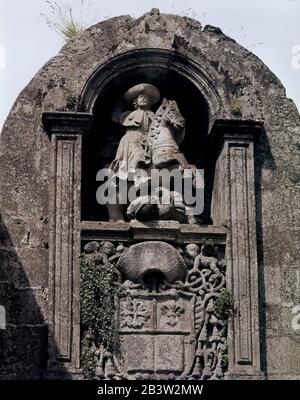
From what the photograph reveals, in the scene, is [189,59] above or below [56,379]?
above

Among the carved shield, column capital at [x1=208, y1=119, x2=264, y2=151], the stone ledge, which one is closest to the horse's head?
column capital at [x1=208, y1=119, x2=264, y2=151]

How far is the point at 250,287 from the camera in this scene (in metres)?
26.9

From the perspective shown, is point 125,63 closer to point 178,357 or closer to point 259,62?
point 259,62

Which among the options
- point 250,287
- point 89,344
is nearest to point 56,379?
point 89,344

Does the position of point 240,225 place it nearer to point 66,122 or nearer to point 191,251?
point 191,251

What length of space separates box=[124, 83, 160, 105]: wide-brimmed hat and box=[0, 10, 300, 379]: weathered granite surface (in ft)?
1.71

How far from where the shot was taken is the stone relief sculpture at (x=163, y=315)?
26.4 metres

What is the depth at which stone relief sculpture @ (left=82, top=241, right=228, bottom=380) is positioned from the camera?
26.4 m

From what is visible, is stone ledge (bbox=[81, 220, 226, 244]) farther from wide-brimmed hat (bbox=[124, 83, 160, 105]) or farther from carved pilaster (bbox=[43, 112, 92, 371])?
wide-brimmed hat (bbox=[124, 83, 160, 105])

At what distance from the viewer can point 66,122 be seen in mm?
27500

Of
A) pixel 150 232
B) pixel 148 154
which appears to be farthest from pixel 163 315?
pixel 148 154

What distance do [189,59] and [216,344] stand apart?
12.5ft
